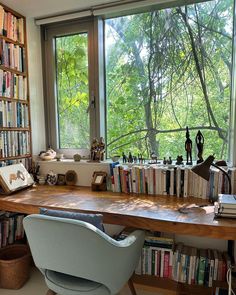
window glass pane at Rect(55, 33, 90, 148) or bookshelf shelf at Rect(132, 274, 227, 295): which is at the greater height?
window glass pane at Rect(55, 33, 90, 148)

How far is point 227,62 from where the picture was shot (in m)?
2.00

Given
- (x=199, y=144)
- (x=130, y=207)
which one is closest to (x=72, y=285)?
(x=130, y=207)

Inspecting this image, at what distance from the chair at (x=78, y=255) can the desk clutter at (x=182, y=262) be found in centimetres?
55

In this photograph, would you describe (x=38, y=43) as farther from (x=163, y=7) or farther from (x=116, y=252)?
(x=116, y=252)

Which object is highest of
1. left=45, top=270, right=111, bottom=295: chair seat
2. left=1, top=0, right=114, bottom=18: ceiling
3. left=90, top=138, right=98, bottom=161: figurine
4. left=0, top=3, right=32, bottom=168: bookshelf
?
left=1, top=0, right=114, bottom=18: ceiling

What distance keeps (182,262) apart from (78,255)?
0.94 meters

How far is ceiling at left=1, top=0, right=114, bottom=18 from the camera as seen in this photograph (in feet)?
6.63

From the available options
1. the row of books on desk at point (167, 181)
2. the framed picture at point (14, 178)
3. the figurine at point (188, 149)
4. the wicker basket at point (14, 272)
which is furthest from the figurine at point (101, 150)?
the wicker basket at point (14, 272)

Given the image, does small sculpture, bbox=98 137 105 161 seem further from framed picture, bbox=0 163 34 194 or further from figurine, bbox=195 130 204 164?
figurine, bbox=195 130 204 164

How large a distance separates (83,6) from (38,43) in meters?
0.66

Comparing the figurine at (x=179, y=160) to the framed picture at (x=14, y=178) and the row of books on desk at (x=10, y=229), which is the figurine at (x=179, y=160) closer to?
the framed picture at (x=14, y=178)

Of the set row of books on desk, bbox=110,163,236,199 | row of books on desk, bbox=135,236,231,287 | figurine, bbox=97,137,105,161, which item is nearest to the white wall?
figurine, bbox=97,137,105,161

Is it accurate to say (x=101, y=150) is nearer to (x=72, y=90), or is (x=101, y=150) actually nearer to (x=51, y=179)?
(x=51, y=179)

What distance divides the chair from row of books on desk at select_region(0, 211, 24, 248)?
0.96 meters
